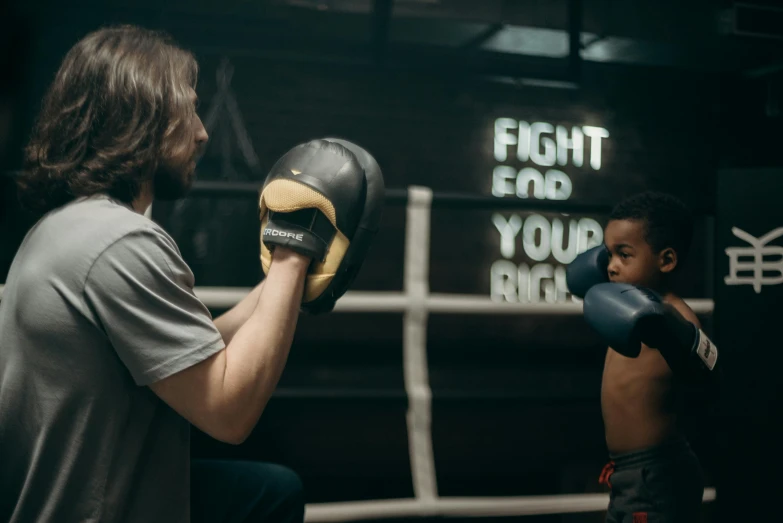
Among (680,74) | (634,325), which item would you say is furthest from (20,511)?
(680,74)

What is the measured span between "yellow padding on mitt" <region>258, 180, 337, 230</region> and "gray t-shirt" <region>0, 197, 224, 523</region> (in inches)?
6.3

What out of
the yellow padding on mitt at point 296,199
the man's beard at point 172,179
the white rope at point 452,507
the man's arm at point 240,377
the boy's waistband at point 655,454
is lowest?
the white rope at point 452,507

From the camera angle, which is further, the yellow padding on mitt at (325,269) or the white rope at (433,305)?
the white rope at (433,305)

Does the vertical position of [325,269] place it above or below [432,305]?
above

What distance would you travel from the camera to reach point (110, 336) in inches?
29.2

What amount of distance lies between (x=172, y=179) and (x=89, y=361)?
270mm

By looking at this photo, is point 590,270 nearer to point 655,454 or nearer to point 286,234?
point 655,454

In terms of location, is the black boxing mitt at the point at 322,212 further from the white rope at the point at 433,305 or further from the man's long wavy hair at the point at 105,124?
the white rope at the point at 433,305

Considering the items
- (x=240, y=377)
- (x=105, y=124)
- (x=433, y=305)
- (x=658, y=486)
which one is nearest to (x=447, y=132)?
(x=433, y=305)

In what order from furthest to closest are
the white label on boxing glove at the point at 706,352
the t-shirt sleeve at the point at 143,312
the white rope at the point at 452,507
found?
the white rope at the point at 452,507 < the white label on boxing glove at the point at 706,352 < the t-shirt sleeve at the point at 143,312

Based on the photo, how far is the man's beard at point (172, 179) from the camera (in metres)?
0.89

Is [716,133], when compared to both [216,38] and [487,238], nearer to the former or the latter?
[487,238]

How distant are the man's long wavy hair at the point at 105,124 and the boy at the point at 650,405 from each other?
70cm

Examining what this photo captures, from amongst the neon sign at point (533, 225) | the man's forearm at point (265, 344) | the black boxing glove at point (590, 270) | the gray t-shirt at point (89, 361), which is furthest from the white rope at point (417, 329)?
the neon sign at point (533, 225)
